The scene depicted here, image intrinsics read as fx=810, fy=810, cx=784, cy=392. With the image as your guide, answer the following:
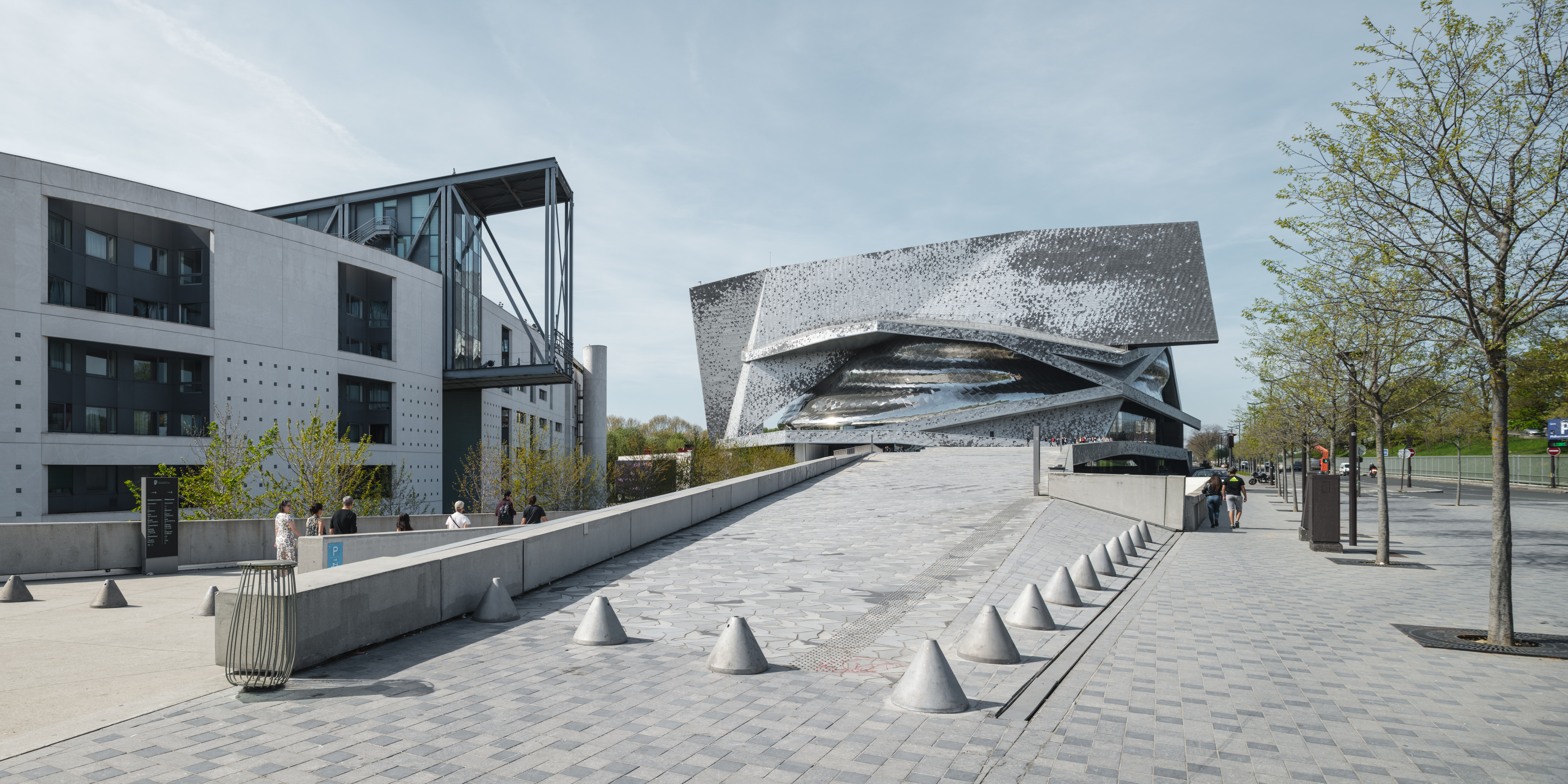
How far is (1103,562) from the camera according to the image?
40.3 feet

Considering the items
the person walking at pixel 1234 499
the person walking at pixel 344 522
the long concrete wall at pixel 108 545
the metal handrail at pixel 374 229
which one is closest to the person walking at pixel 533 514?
the long concrete wall at pixel 108 545

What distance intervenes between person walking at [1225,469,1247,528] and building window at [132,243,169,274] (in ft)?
130

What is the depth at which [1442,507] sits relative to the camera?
3000cm

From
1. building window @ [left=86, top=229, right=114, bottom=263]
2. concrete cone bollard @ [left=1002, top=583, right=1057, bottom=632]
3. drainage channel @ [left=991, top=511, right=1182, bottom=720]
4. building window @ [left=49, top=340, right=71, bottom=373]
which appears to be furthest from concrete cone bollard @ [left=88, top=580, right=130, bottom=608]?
building window @ [left=86, top=229, right=114, bottom=263]

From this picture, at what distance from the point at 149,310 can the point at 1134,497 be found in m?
36.5

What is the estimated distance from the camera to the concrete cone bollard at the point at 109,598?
427 inches

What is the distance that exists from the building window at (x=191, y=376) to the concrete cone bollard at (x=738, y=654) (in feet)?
112

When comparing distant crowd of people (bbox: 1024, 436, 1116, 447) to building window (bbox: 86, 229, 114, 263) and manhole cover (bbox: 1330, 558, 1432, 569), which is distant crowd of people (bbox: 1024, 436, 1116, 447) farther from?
building window (bbox: 86, 229, 114, 263)

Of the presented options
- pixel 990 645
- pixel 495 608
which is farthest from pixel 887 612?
pixel 495 608

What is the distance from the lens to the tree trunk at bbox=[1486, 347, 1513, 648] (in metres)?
8.00

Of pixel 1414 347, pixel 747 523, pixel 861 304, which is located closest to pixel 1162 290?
pixel 861 304

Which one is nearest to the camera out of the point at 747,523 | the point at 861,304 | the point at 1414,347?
the point at 1414,347

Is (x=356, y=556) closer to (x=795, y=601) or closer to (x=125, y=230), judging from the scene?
(x=795, y=601)

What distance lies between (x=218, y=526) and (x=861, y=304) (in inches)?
2027
